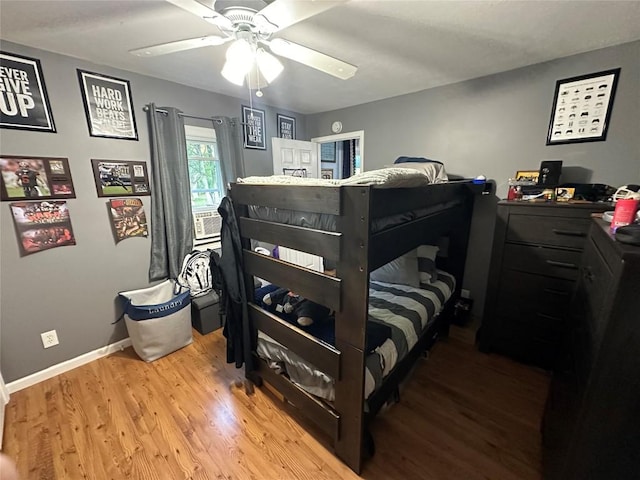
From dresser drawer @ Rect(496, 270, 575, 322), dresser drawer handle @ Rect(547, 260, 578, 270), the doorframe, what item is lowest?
dresser drawer @ Rect(496, 270, 575, 322)

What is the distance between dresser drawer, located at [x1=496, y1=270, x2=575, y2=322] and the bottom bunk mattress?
455 millimetres

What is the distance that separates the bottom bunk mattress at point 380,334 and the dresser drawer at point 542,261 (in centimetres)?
56

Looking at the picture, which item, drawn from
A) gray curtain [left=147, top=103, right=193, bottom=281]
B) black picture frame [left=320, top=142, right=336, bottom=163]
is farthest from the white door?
black picture frame [left=320, top=142, right=336, bottom=163]

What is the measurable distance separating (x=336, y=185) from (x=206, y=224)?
85.9 inches

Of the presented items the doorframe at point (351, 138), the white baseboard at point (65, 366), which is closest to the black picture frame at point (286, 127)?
the doorframe at point (351, 138)

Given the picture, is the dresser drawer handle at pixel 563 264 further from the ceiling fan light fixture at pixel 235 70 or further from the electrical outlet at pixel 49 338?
the electrical outlet at pixel 49 338

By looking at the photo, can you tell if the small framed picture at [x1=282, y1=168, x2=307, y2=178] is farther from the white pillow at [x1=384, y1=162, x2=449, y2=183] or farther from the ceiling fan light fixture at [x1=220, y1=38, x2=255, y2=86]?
the ceiling fan light fixture at [x1=220, y1=38, x2=255, y2=86]

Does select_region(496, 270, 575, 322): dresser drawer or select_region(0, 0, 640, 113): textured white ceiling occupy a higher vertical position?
select_region(0, 0, 640, 113): textured white ceiling

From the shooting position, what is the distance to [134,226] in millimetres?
2320

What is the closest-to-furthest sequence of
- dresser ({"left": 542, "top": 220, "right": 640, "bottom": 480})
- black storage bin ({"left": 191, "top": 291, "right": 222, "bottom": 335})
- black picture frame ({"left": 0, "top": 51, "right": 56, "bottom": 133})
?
dresser ({"left": 542, "top": 220, "right": 640, "bottom": 480})
black picture frame ({"left": 0, "top": 51, "right": 56, "bottom": 133})
black storage bin ({"left": 191, "top": 291, "right": 222, "bottom": 335})

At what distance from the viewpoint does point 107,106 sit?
82.1 inches

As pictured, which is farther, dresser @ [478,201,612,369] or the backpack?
the backpack

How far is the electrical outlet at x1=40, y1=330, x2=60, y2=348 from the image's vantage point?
1.99 meters

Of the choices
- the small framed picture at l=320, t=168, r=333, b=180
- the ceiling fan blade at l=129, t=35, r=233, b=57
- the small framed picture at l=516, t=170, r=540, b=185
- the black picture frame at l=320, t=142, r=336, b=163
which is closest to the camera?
the ceiling fan blade at l=129, t=35, r=233, b=57
